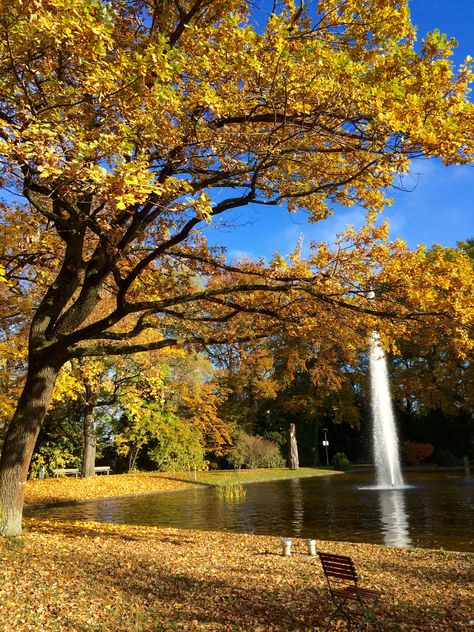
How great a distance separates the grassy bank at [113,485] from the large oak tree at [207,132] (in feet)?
34.2

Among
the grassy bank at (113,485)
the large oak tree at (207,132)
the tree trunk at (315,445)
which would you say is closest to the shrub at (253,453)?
the grassy bank at (113,485)

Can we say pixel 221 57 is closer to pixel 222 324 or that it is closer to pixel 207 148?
pixel 207 148

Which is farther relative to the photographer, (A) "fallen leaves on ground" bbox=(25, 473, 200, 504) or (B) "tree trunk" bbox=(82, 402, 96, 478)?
(B) "tree trunk" bbox=(82, 402, 96, 478)

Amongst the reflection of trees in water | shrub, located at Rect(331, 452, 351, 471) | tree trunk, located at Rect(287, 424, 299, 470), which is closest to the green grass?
tree trunk, located at Rect(287, 424, 299, 470)

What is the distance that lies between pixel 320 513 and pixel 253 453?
58.9ft

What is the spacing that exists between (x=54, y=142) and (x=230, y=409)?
2893 centimetres

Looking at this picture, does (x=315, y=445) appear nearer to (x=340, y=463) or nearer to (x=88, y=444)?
(x=340, y=463)

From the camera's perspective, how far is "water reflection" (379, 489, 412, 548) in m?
9.75

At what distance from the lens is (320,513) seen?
1358cm

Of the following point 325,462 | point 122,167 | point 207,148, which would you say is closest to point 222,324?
point 207,148

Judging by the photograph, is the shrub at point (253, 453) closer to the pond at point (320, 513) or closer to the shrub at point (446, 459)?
the pond at point (320, 513)

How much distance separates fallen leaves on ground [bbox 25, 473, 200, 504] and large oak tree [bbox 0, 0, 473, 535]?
10.2 meters

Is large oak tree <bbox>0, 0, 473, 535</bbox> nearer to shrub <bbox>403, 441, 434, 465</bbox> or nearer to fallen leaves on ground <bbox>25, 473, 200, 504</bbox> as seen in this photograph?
fallen leaves on ground <bbox>25, 473, 200, 504</bbox>

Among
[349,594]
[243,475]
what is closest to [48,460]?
[243,475]
